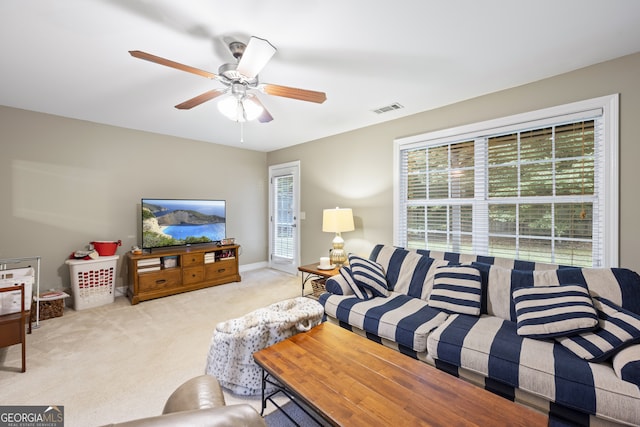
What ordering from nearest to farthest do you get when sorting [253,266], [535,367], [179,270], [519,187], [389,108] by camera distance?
[535,367], [519,187], [389,108], [179,270], [253,266]

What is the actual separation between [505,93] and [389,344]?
2679 mm

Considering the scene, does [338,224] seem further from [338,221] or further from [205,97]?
[205,97]

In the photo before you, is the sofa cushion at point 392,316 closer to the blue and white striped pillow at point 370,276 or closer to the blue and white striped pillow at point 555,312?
the blue and white striped pillow at point 370,276

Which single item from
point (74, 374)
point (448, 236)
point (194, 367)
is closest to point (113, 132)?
point (74, 374)

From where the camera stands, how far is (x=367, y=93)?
9.24 feet

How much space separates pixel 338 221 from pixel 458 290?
1732mm

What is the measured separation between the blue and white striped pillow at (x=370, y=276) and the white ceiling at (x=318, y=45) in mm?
1780

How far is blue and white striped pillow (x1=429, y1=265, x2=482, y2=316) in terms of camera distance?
6.98 feet

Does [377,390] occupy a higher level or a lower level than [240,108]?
lower

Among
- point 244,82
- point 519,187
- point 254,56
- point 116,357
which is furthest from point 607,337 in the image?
point 116,357

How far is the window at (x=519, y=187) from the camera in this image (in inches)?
90.2

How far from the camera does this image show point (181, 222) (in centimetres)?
423

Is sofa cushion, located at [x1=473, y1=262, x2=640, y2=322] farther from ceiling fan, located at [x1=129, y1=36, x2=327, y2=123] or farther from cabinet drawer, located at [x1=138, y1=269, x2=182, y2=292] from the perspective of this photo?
cabinet drawer, located at [x1=138, y1=269, x2=182, y2=292]

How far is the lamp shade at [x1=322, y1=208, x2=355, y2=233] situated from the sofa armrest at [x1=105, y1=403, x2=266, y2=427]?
2989 mm
